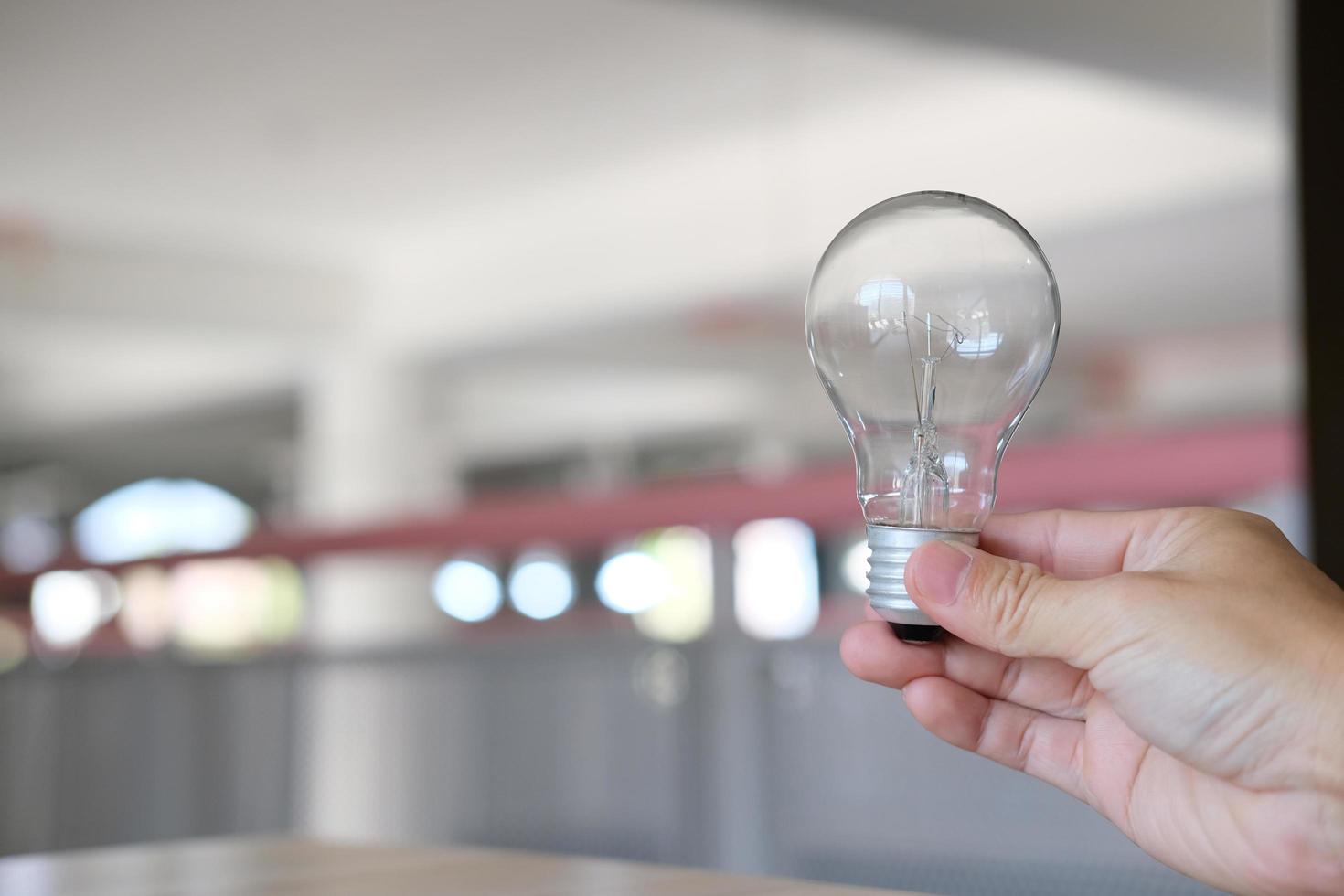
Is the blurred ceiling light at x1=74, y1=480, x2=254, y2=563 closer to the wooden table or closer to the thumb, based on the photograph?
the wooden table

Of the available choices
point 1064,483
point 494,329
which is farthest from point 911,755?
point 494,329

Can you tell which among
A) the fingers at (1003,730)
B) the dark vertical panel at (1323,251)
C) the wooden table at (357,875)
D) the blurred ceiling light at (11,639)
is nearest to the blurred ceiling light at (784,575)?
the blurred ceiling light at (11,639)

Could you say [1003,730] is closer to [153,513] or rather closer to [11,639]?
[11,639]

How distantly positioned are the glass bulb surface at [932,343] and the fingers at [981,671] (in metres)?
0.06

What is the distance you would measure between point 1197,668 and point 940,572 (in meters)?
0.09

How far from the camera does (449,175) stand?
5461mm

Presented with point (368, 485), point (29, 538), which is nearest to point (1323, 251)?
point (368, 485)

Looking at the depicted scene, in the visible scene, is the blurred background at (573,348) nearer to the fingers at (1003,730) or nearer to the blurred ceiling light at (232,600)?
the fingers at (1003,730)

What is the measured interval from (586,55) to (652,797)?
10.5ft

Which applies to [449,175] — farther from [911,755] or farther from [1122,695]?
[1122,695]

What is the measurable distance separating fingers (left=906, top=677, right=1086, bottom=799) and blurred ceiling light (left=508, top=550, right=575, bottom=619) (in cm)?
1360

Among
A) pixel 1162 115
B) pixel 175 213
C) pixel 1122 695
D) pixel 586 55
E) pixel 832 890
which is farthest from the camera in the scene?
pixel 175 213

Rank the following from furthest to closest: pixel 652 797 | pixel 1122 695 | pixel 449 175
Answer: pixel 449 175, pixel 652 797, pixel 1122 695

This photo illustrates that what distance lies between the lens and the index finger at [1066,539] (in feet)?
1.94
